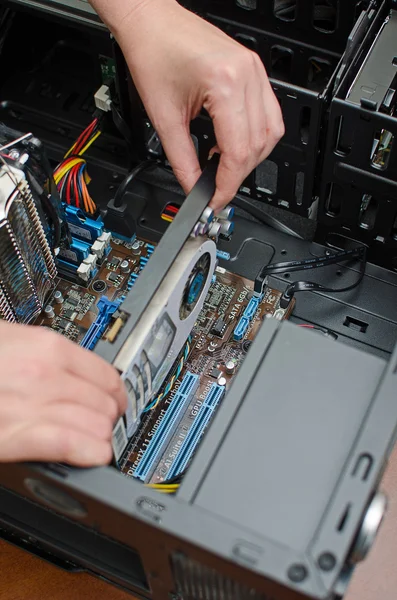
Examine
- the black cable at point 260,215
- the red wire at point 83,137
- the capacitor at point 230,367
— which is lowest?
the capacitor at point 230,367

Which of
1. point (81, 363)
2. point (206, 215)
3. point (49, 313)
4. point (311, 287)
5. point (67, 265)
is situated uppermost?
point (311, 287)

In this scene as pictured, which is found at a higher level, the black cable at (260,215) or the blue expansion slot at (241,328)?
the black cable at (260,215)

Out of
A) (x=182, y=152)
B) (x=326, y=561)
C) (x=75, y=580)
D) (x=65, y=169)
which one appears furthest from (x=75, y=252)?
(x=326, y=561)

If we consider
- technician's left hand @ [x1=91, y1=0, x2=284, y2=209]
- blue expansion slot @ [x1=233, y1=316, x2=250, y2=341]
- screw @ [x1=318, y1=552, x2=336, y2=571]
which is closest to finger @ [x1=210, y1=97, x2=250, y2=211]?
technician's left hand @ [x1=91, y1=0, x2=284, y2=209]

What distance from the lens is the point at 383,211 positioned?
5.59 ft

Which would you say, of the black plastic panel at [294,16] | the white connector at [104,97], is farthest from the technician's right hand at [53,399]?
the black plastic panel at [294,16]

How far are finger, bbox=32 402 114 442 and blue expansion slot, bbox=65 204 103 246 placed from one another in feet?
2.32

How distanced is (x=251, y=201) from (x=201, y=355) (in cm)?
53

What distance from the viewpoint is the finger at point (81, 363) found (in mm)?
1168

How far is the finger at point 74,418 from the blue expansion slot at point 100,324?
1.66 feet

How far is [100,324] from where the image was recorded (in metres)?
1.67

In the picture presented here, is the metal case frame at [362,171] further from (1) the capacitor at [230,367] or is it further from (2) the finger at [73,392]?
(2) the finger at [73,392]

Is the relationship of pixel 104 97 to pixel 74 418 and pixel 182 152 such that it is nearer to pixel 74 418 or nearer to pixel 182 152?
pixel 182 152

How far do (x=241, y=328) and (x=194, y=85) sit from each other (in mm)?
505
